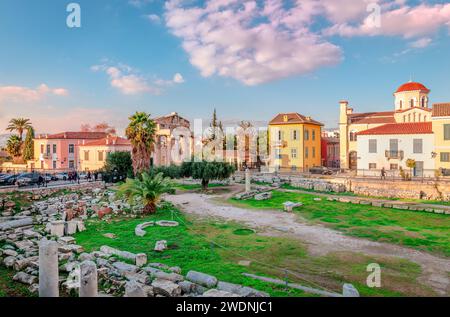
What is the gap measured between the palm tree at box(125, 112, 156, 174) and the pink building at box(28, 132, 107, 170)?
27630mm

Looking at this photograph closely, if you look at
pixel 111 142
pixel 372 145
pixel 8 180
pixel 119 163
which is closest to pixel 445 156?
pixel 372 145

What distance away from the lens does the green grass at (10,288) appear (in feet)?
32.5

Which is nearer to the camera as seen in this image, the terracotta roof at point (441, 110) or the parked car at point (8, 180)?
the parked car at point (8, 180)

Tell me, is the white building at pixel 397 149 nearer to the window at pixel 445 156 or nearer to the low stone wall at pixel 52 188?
the window at pixel 445 156

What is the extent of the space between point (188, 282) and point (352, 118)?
49.2 metres

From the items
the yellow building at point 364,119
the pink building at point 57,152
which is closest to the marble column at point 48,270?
the yellow building at point 364,119

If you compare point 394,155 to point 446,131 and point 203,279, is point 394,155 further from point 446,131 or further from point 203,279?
point 203,279

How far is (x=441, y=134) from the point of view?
33469 millimetres

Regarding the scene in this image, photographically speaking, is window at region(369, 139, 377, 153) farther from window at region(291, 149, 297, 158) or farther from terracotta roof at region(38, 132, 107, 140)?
terracotta roof at region(38, 132, 107, 140)

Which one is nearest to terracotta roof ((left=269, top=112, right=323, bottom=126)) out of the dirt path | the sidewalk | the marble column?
the sidewalk

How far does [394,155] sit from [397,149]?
754 millimetres

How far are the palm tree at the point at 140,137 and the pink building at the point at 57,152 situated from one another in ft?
90.6
